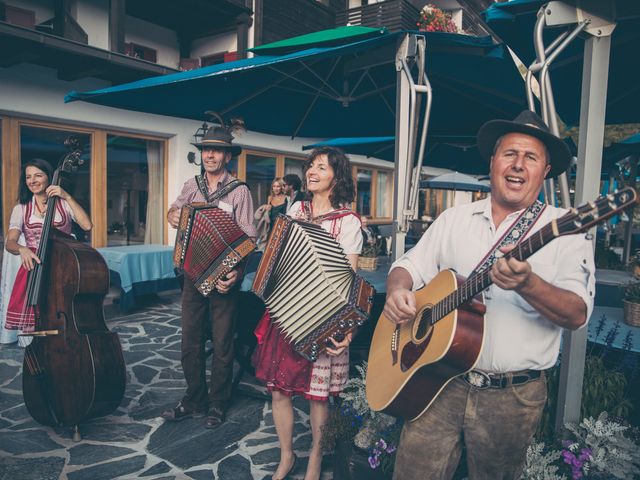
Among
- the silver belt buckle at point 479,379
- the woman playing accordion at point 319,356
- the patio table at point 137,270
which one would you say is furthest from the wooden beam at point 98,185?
the silver belt buckle at point 479,379

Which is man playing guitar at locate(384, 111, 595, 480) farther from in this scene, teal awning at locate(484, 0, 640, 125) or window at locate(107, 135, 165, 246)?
window at locate(107, 135, 165, 246)

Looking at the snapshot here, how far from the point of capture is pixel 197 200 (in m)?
3.39

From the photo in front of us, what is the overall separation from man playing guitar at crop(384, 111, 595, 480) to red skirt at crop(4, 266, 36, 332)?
8.23ft

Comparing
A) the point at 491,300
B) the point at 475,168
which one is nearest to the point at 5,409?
the point at 491,300

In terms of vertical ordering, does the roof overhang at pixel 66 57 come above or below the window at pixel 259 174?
above

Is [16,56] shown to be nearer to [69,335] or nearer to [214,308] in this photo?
[69,335]

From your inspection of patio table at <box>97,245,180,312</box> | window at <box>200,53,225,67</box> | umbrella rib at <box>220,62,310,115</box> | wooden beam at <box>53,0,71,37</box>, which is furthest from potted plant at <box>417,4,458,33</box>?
umbrella rib at <box>220,62,310,115</box>

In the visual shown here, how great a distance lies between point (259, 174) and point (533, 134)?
8.54 metres

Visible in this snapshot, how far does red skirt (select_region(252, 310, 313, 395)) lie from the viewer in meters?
2.52

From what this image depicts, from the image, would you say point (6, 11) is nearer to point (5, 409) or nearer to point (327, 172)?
point (5, 409)

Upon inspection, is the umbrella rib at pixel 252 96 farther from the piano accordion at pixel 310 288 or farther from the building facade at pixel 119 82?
the piano accordion at pixel 310 288

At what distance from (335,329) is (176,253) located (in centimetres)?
147

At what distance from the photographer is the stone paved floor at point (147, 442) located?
9.34ft

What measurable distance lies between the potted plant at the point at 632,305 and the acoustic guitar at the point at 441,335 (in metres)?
2.19
